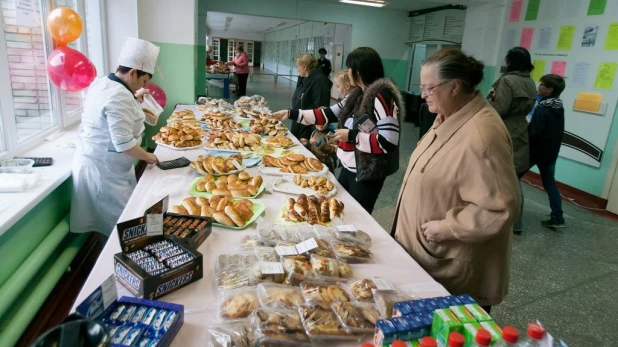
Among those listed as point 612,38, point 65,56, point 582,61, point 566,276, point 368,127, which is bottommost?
point 566,276

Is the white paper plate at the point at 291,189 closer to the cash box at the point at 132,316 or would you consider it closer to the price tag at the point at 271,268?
the price tag at the point at 271,268

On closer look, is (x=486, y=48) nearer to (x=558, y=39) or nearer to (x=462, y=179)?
(x=558, y=39)

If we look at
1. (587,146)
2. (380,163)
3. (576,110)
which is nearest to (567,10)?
(576,110)

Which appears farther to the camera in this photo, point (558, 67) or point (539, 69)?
point (539, 69)

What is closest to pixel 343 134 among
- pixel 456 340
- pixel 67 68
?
pixel 456 340

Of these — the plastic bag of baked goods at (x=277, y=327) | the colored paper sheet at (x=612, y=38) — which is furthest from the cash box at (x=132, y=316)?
the colored paper sheet at (x=612, y=38)

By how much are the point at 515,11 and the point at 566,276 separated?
459 centimetres

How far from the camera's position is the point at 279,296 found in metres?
1.04

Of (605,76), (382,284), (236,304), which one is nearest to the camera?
(236,304)

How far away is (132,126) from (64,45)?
1222 millimetres

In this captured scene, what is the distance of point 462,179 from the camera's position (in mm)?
1290

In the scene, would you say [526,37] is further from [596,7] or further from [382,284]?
[382,284]

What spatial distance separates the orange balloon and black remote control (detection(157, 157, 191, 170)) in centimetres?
127

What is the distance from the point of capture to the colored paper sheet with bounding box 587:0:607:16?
4.39m
